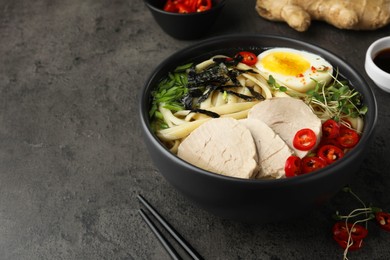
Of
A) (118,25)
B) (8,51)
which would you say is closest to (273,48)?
(118,25)

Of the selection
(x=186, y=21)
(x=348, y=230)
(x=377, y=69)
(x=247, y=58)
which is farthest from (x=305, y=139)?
(x=186, y=21)

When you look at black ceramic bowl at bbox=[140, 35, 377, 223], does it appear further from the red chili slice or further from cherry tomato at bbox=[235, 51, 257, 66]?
the red chili slice

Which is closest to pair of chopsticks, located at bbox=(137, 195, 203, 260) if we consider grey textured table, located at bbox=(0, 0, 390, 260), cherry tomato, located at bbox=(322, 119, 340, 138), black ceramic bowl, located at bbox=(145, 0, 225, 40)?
grey textured table, located at bbox=(0, 0, 390, 260)

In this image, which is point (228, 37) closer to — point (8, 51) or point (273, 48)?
point (273, 48)

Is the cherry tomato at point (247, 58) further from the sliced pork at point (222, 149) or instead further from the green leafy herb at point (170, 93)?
the sliced pork at point (222, 149)

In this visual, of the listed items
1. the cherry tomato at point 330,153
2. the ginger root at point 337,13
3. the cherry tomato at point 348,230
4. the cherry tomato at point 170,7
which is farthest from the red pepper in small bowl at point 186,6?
the cherry tomato at point 348,230

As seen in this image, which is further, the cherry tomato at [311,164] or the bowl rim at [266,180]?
the cherry tomato at [311,164]

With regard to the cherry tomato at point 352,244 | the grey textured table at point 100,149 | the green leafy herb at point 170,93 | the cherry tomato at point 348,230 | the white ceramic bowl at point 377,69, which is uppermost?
the green leafy herb at point 170,93
